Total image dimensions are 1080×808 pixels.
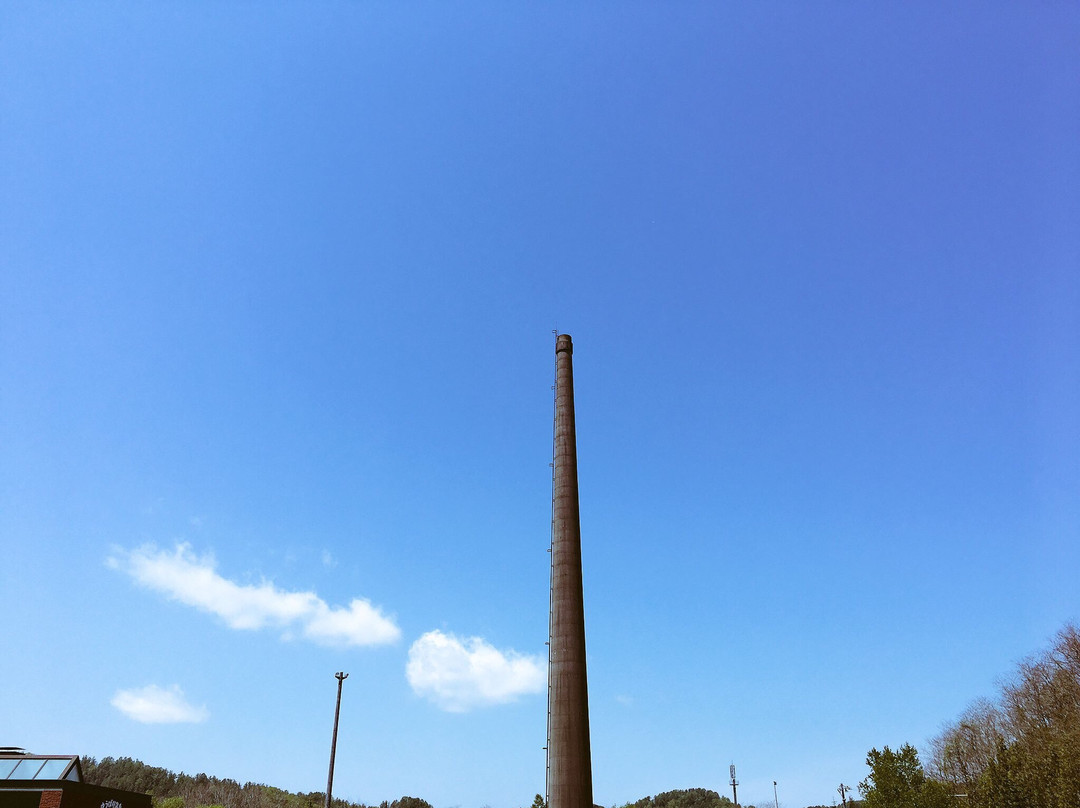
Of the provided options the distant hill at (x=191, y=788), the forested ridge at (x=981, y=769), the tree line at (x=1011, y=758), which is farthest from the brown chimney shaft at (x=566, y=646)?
the distant hill at (x=191, y=788)

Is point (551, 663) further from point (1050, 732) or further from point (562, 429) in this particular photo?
point (1050, 732)

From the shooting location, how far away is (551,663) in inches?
1236

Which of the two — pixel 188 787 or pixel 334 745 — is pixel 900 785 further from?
pixel 188 787

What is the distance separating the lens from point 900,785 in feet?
151

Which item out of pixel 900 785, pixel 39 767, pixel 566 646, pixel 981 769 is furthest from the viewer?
pixel 981 769

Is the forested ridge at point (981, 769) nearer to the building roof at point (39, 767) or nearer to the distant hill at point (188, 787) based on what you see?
the distant hill at point (188, 787)

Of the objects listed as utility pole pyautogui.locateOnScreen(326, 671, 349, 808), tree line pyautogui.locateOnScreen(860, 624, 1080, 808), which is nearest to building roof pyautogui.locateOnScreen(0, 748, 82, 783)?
utility pole pyautogui.locateOnScreen(326, 671, 349, 808)

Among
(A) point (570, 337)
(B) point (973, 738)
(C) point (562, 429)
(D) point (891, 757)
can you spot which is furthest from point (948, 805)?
(A) point (570, 337)

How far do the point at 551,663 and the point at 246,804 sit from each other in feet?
204

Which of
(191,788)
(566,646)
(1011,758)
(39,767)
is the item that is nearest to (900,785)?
(1011,758)

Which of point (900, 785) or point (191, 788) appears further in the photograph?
point (191, 788)

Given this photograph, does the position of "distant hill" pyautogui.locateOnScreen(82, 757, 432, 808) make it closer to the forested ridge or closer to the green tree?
the forested ridge

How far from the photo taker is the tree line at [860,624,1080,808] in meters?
37.2

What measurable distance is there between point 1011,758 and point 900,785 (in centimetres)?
873
